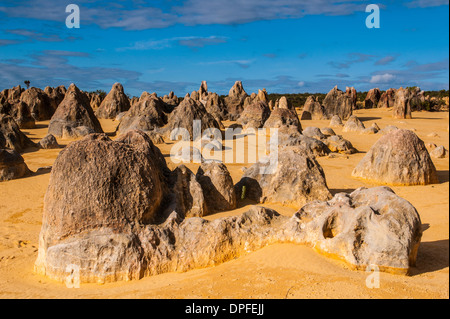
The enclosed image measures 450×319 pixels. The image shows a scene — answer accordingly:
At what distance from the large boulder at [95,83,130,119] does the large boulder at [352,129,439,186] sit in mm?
19925

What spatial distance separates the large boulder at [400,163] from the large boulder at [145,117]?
10.2 meters

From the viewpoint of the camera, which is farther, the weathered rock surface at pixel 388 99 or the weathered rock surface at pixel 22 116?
the weathered rock surface at pixel 388 99

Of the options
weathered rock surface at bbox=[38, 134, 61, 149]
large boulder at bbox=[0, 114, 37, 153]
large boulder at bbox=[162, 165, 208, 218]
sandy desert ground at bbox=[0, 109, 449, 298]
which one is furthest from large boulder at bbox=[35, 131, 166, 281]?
weathered rock surface at bbox=[38, 134, 61, 149]

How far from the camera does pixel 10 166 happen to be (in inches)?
379

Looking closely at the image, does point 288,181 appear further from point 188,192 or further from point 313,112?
point 313,112

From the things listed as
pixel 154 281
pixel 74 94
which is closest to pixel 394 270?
pixel 154 281

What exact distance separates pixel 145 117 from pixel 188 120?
2.06 metres

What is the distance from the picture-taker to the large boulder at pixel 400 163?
8867mm

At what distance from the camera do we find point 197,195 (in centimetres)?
617

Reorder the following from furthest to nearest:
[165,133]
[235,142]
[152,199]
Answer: [165,133], [235,142], [152,199]

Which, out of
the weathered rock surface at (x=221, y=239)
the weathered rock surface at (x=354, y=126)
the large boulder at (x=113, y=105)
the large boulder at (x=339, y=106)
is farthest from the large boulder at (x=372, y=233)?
the large boulder at (x=113, y=105)

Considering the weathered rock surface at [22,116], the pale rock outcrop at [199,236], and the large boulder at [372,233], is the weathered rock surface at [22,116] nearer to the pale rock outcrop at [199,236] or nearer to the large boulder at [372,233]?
the pale rock outcrop at [199,236]
